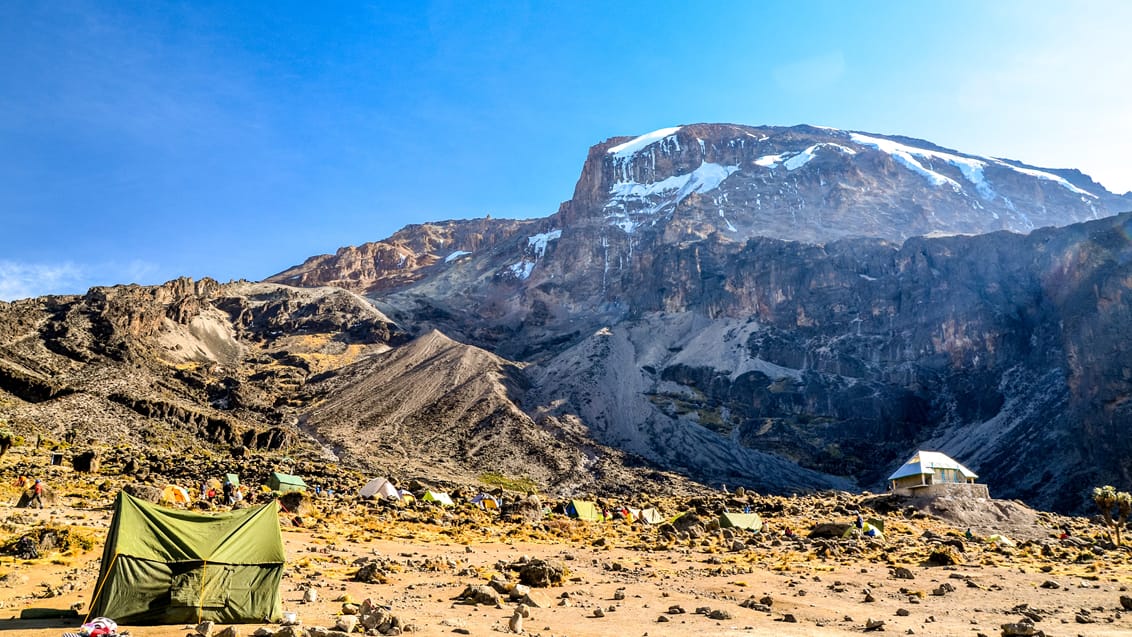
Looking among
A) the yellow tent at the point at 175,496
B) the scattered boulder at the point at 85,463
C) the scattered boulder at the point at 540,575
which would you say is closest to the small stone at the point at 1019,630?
the scattered boulder at the point at 540,575

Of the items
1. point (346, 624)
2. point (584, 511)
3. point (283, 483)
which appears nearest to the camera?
point (346, 624)

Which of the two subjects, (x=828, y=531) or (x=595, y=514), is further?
(x=595, y=514)

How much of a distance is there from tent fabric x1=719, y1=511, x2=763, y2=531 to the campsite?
15 cm

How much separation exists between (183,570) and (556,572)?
1142cm

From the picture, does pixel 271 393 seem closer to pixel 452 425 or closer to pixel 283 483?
pixel 452 425

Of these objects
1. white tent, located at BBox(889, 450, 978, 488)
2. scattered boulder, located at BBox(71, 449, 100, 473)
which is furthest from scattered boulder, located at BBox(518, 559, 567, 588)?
white tent, located at BBox(889, 450, 978, 488)

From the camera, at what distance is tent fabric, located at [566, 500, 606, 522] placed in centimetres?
5600

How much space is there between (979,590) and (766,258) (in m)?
153

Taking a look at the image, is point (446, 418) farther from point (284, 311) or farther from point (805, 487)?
point (284, 311)

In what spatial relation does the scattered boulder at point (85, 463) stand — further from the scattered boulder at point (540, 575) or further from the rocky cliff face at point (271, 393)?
the scattered boulder at point (540, 575)

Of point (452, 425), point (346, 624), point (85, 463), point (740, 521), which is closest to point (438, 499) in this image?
point (85, 463)

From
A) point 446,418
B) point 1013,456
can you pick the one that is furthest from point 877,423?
point 446,418

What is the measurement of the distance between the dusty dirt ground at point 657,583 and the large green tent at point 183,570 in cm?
50

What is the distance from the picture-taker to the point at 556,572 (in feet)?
80.4
